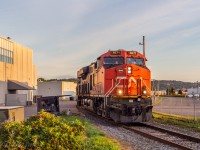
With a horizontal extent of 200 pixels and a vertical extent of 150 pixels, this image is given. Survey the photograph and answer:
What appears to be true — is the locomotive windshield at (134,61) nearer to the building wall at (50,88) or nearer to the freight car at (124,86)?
the freight car at (124,86)

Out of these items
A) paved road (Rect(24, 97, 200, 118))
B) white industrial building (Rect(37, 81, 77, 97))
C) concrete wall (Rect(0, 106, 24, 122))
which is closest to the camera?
concrete wall (Rect(0, 106, 24, 122))

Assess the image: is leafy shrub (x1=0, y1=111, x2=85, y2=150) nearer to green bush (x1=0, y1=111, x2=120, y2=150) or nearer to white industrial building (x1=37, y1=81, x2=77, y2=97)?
green bush (x1=0, y1=111, x2=120, y2=150)

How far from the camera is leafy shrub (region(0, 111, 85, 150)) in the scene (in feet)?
22.4

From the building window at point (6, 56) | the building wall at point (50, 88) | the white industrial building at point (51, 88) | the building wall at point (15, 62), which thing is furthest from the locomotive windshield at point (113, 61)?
the building wall at point (50, 88)

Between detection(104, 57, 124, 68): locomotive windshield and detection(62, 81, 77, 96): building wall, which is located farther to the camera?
detection(62, 81, 77, 96): building wall

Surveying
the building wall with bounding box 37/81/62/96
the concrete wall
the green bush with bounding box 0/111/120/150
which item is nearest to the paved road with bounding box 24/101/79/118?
the concrete wall

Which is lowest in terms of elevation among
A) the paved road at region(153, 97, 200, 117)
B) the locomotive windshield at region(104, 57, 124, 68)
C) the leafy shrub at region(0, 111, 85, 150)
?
the paved road at region(153, 97, 200, 117)

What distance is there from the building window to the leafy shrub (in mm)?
41713

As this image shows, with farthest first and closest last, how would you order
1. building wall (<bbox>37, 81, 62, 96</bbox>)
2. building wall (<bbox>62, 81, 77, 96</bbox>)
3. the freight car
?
building wall (<bbox>62, 81, 77, 96</bbox>) → building wall (<bbox>37, 81, 62, 96</bbox>) → the freight car

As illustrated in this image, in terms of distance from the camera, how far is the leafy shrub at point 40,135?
6.83 meters

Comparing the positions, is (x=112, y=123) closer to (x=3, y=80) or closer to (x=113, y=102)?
(x=113, y=102)

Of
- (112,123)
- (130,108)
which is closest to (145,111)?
(130,108)

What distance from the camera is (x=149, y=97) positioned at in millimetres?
20125

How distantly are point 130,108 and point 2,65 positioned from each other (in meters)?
31.5
